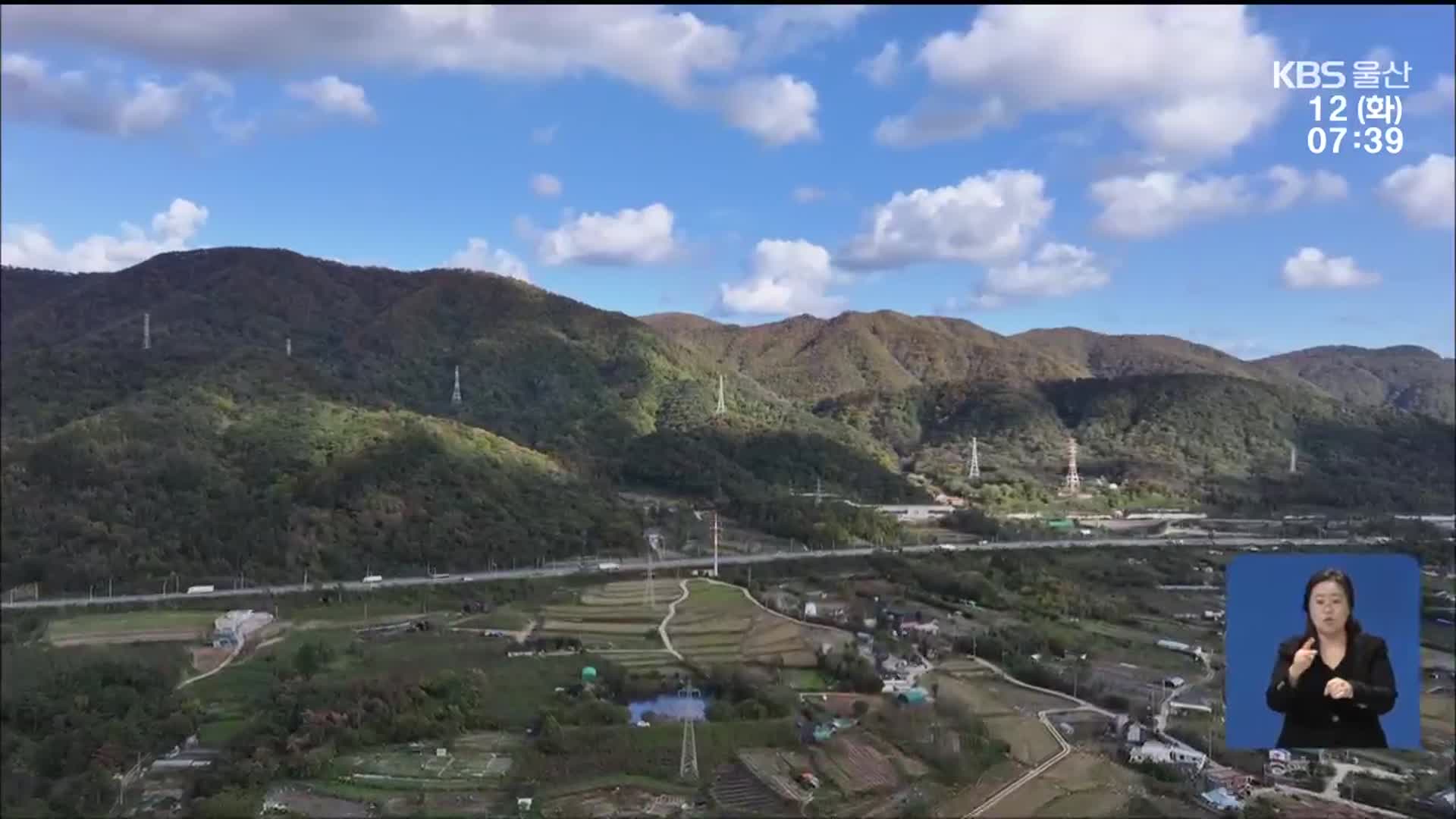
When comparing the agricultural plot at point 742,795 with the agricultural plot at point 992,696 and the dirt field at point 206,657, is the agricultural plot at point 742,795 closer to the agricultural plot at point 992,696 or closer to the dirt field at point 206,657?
the agricultural plot at point 992,696

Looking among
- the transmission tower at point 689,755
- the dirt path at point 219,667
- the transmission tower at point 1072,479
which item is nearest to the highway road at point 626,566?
the dirt path at point 219,667

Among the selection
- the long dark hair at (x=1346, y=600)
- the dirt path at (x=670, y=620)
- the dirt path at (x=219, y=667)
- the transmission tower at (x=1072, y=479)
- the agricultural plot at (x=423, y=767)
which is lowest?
the agricultural plot at (x=423, y=767)

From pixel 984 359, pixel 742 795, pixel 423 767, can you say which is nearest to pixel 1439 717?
pixel 742 795

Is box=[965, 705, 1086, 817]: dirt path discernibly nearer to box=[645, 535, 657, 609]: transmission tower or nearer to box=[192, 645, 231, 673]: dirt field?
box=[645, 535, 657, 609]: transmission tower

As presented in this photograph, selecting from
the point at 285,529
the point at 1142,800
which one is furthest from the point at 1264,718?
the point at 285,529

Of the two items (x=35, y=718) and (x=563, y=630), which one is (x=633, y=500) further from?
(x=35, y=718)
